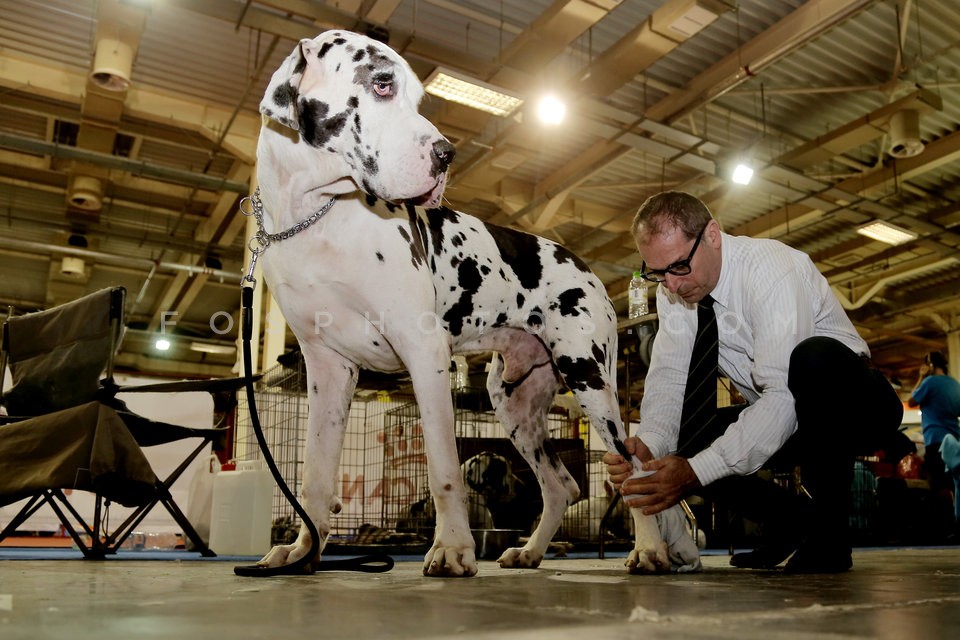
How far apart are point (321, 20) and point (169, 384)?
4101 millimetres

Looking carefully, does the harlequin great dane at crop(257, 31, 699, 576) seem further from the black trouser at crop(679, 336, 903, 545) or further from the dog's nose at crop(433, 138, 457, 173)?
the black trouser at crop(679, 336, 903, 545)

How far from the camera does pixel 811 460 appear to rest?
8.78 feet

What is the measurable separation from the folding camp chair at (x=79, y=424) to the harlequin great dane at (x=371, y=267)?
116 cm

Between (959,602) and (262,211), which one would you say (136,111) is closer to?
(262,211)

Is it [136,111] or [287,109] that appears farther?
[136,111]

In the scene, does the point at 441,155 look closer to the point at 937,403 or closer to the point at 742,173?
the point at 937,403

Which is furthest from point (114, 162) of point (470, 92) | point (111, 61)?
point (470, 92)

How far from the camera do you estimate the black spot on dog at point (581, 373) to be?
310cm

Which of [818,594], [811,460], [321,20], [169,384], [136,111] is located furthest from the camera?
[136,111]

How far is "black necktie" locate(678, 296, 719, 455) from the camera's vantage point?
9.47 ft

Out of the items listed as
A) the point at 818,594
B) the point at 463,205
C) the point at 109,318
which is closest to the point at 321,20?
the point at 109,318

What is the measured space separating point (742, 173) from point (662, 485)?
296 inches

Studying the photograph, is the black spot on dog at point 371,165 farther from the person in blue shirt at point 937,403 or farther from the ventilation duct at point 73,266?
the ventilation duct at point 73,266

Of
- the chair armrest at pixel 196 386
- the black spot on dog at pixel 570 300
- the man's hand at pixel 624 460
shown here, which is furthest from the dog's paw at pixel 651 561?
the chair armrest at pixel 196 386
